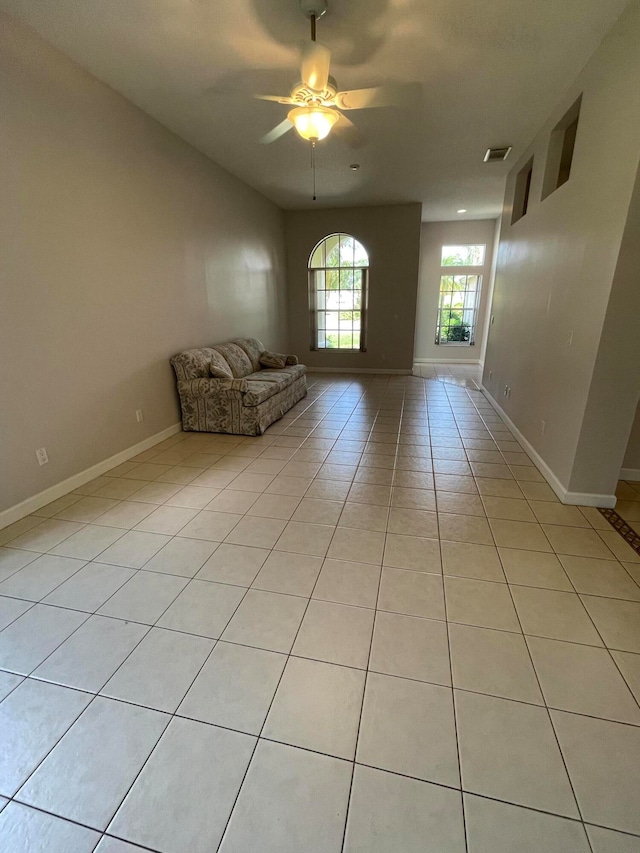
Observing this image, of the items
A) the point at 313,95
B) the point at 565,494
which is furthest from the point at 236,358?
the point at 565,494

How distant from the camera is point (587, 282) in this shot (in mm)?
2393

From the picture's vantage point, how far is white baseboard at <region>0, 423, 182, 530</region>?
2364 millimetres

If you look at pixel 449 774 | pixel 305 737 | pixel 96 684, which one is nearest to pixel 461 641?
pixel 449 774

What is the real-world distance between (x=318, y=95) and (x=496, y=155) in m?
2.90

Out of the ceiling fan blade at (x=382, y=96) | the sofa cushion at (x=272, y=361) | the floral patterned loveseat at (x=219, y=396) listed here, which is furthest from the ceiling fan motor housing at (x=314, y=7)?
the sofa cushion at (x=272, y=361)

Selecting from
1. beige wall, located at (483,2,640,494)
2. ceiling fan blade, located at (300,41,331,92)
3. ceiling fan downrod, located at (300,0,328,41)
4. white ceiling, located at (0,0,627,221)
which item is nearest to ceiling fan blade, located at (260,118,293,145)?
white ceiling, located at (0,0,627,221)

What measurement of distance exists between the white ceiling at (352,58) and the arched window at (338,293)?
2883 millimetres

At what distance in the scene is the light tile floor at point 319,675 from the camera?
1.01 meters

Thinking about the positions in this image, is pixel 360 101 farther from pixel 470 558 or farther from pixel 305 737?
pixel 305 737

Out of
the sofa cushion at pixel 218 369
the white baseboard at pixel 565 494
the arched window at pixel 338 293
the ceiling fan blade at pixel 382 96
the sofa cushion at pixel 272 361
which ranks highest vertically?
the ceiling fan blade at pixel 382 96

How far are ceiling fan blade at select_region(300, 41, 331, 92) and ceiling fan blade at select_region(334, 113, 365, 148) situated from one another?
4.28 feet

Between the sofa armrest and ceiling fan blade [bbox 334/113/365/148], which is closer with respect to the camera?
ceiling fan blade [bbox 334/113/365/148]

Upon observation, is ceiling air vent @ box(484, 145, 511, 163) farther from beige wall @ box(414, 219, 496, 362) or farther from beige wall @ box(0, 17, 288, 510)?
beige wall @ box(414, 219, 496, 362)

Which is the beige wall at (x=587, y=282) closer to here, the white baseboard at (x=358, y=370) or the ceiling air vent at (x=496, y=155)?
the ceiling air vent at (x=496, y=155)
